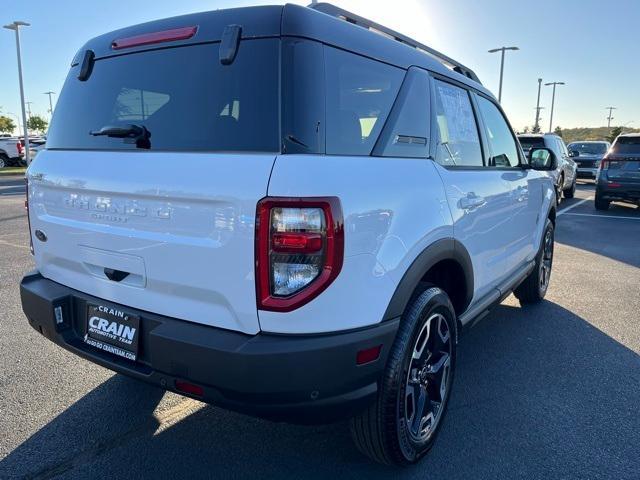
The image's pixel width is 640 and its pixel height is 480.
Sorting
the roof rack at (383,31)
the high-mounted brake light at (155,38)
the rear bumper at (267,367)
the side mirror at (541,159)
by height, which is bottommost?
the rear bumper at (267,367)

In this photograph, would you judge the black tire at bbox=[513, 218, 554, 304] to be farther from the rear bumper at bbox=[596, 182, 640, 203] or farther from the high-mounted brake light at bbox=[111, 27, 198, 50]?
the rear bumper at bbox=[596, 182, 640, 203]

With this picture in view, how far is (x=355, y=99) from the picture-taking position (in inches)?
87.4

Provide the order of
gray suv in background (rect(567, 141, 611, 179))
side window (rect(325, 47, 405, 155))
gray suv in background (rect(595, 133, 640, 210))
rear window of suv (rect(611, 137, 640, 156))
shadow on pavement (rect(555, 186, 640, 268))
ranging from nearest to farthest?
side window (rect(325, 47, 405, 155)), shadow on pavement (rect(555, 186, 640, 268)), gray suv in background (rect(595, 133, 640, 210)), rear window of suv (rect(611, 137, 640, 156)), gray suv in background (rect(567, 141, 611, 179))

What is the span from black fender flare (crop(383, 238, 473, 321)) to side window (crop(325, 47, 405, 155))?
53 centimetres

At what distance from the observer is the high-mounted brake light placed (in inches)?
88.0

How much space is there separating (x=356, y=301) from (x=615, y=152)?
40.0 ft

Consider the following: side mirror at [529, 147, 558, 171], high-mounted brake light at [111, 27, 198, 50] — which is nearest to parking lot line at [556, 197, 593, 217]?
side mirror at [529, 147, 558, 171]

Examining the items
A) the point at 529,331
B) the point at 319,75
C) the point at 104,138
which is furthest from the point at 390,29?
the point at 529,331

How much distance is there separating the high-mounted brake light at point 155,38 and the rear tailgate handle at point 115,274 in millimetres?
1036

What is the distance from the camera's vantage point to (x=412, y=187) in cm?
229

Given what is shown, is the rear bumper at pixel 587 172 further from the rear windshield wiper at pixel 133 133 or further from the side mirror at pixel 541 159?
the rear windshield wiper at pixel 133 133

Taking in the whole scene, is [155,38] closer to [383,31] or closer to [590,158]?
[383,31]

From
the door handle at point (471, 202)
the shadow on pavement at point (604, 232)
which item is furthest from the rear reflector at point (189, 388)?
the shadow on pavement at point (604, 232)

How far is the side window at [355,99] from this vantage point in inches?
80.9
